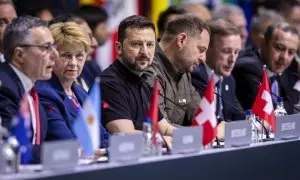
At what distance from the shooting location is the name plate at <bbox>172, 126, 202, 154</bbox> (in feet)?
14.2

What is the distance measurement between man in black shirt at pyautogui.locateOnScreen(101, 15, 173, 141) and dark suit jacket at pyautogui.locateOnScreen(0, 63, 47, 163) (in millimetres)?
824

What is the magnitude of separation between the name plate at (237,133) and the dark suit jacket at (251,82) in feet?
7.24

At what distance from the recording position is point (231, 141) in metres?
4.71

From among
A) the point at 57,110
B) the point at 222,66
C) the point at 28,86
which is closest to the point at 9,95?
the point at 28,86

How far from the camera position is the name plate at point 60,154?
12.1ft

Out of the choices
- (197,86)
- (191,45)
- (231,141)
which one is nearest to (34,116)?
(231,141)

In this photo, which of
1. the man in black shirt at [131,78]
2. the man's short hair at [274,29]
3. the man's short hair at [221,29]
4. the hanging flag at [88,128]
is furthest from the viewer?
the man's short hair at [274,29]

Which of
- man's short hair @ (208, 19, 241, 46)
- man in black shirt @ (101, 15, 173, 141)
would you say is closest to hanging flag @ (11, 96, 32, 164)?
man in black shirt @ (101, 15, 173, 141)

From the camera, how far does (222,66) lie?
22.1 ft

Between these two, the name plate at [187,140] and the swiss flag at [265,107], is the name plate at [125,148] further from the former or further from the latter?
the swiss flag at [265,107]

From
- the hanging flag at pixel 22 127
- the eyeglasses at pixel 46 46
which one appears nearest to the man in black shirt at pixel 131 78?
the eyeglasses at pixel 46 46

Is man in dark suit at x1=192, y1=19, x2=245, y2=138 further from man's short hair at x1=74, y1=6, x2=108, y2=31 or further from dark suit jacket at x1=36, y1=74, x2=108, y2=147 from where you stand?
man's short hair at x1=74, y1=6, x2=108, y2=31

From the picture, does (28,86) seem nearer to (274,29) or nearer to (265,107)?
(265,107)

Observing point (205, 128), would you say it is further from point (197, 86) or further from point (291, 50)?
point (291, 50)
